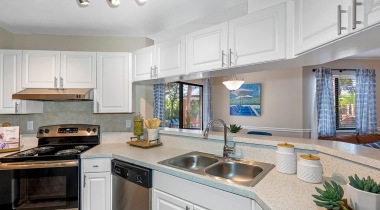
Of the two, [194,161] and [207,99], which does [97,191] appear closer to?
[194,161]

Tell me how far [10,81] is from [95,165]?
148cm

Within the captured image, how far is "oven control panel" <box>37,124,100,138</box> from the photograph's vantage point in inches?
93.2

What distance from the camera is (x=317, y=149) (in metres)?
1.39

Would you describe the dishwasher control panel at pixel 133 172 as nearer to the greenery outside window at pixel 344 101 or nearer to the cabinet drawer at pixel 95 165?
the cabinet drawer at pixel 95 165

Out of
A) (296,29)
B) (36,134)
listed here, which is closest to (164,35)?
(296,29)

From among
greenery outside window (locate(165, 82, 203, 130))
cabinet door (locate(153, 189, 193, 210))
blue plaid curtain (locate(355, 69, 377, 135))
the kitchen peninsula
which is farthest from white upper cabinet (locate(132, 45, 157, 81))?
blue plaid curtain (locate(355, 69, 377, 135))

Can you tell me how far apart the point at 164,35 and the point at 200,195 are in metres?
2.18

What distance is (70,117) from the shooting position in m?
2.57

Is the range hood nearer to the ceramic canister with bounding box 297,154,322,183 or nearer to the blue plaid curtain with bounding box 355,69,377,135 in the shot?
the ceramic canister with bounding box 297,154,322,183

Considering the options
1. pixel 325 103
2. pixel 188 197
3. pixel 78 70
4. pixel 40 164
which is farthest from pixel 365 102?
pixel 40 164

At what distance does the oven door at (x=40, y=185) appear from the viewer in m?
1.71

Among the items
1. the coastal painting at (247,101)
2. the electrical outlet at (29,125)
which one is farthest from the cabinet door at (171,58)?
the coastal painting at (247,101)

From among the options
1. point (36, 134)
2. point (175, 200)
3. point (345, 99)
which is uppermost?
point (345, 99)

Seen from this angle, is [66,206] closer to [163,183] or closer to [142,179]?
[142,179]
